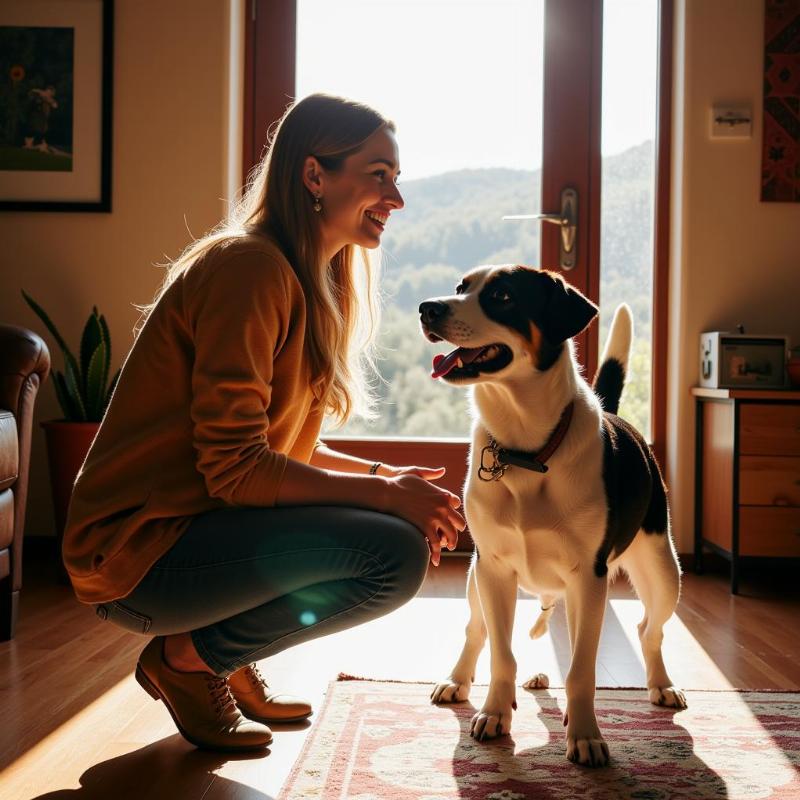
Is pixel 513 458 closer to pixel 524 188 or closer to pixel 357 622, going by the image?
pixel 357 622

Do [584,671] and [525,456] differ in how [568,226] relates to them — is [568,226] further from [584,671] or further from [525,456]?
[584,671]

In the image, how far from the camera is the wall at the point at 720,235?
3.63 metres

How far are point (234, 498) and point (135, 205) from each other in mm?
2507

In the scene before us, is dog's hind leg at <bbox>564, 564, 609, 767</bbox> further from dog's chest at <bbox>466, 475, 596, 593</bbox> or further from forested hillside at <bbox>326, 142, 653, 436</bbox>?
forested hillside at <bbox>326, 142, 653, 436</bbox>

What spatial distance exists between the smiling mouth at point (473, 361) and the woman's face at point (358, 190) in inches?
9.8

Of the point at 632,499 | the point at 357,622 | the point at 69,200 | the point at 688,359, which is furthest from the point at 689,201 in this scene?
the point at 357,622

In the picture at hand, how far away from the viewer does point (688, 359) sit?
364 centimetres

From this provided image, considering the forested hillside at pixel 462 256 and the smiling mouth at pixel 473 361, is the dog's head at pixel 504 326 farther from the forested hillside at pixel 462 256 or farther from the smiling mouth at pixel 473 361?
the forested hillside at pixel 462 256

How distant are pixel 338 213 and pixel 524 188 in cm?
236

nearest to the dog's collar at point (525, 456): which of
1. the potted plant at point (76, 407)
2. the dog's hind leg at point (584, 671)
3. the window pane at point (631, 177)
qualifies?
the dog's hind leg at point (584, 671)

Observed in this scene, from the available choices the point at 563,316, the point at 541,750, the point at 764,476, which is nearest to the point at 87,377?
the point at 563,316

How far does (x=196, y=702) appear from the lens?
162 centimetres

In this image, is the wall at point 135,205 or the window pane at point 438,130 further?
the window pane at point 438,130

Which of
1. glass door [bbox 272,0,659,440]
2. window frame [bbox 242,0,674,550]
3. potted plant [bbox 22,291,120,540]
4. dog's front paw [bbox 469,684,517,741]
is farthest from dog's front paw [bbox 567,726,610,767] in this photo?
glass door [bbox 272,0,659,440]
